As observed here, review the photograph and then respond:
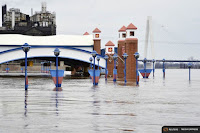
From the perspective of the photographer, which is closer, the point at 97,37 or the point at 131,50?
the point at 131,50

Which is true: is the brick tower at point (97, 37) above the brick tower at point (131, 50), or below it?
above

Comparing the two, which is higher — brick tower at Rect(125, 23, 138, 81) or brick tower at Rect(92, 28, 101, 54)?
brick tower at Rect(92, 28, 101, 54)

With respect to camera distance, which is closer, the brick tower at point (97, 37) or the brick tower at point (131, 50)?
the brick tower at point (131, 50)

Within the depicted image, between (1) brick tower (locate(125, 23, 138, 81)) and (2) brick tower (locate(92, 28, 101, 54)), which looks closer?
(1) brick tower (locate(125, 23, 138, 81))

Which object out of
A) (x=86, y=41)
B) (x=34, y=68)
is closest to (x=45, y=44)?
(x=86, y=41)

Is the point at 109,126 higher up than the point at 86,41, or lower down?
lower down

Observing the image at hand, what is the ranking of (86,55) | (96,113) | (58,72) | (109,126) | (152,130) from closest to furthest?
1. (152,130)
2. (109,126)
3. (96,113)
4. (58,72)
5. (86,55)

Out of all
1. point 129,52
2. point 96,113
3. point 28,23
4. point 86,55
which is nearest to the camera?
point 96,113

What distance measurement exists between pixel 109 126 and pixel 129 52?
4696cm

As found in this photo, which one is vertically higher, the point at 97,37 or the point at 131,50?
the point at 97,37

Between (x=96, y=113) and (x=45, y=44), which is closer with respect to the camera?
(x=96, y=113)

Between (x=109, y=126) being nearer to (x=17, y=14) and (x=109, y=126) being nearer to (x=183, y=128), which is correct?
(x=183, y=128)

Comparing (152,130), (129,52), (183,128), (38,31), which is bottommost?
(152,130)

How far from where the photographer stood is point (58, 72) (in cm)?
3491
